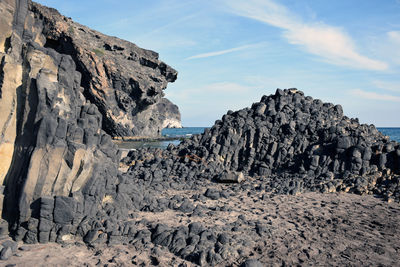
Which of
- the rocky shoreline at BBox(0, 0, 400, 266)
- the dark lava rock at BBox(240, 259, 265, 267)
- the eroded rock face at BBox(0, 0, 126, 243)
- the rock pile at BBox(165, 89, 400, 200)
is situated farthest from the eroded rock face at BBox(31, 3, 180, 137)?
the dark lava rock at BBox(240, 259, 265, 267)

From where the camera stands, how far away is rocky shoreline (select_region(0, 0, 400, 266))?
28.3 ft

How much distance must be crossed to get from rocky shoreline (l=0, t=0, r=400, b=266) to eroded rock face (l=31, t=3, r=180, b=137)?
3854 cm

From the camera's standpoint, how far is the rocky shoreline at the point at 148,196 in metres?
8.63

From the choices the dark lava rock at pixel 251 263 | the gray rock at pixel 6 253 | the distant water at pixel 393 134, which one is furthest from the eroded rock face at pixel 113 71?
the distant water at pixel 393 134

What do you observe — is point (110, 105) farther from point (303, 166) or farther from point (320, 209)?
point (320, 209)

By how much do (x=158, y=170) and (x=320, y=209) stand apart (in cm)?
893

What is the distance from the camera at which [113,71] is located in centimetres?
5434

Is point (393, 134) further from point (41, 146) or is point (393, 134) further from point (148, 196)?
point (41, 146)

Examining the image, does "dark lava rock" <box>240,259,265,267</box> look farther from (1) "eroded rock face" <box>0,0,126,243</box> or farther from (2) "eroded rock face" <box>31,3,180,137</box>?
(2) "eroded rock face" <box>31,3,180,137</box>

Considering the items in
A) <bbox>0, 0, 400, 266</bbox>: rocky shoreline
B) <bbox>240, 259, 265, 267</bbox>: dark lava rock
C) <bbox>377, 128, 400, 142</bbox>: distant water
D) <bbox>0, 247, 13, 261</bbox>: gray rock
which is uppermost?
<bbox>377, 128, 400, 142</bbox>: distant water

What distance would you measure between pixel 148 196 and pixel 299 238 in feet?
20.2

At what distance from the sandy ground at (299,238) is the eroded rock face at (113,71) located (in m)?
44.8

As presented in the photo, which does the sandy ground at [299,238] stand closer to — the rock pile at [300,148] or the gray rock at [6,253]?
the gray rock at [6,253]

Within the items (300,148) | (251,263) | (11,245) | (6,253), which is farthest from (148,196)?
(300,148)
